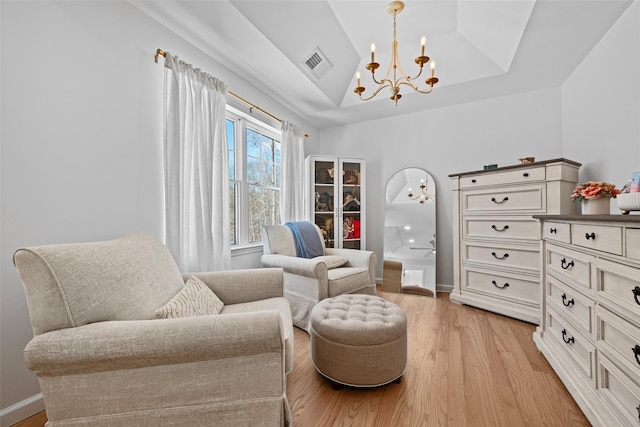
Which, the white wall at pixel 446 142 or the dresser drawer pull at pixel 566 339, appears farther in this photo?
the white wall at pixel 446 142

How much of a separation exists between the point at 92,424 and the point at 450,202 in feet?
12.5

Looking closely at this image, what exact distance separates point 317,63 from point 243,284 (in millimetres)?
2268

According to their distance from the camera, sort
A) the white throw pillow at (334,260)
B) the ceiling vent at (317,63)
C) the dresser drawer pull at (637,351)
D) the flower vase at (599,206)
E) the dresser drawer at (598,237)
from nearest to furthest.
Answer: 1. the dresser drawer pull at (637,351)
2. the dresser drawer at (598,237)
3. the flower vase at (599,206)
4. the ceiling vent at (317,63)
5. the white throw pillow at (334,260)

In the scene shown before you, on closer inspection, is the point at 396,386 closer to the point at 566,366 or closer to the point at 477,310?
the point at 566,366

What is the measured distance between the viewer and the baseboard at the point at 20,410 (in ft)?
4.51

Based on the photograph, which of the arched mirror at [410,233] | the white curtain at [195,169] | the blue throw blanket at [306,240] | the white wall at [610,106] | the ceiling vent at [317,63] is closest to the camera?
the white wall at [610,106]

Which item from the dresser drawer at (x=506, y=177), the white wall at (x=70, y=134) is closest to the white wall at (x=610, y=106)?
the dresser drawer at (x=506, y=177)

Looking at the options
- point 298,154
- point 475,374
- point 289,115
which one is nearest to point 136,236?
point 475,374

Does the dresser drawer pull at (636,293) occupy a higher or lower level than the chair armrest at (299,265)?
higher

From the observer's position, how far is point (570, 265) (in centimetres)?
164

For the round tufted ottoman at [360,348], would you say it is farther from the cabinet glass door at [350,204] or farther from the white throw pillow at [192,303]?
the cabinet glass door at [350,204]

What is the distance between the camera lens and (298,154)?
3771mm

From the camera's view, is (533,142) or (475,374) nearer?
(475,374)

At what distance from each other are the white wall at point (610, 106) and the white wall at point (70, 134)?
10.8 ft
